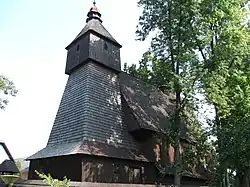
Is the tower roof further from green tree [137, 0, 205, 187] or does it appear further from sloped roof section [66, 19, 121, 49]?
green tree [137, 0, 205, 187]

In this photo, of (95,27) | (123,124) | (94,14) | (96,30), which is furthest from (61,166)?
(94,14)

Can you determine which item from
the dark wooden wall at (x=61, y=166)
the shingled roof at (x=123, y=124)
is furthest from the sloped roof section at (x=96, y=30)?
the dark wooden wall at (x=61, y=166)

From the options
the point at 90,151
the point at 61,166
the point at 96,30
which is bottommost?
the point at 61,166

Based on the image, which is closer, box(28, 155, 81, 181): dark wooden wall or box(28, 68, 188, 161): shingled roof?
box(28, 155, 81, 181): dark wooden wall

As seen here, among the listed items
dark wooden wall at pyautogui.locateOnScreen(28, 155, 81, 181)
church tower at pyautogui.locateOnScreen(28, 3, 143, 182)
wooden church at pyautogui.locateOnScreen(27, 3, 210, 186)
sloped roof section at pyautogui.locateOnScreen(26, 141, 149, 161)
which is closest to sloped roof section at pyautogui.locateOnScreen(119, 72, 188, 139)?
wooden church at pyautogui.locateOnScreen(27, 3, 210, 186)

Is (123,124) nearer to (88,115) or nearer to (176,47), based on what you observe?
(88,115)

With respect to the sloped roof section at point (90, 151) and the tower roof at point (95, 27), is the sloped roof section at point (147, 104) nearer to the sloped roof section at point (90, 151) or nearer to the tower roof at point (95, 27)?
the sloped roof section at point (90, 151)

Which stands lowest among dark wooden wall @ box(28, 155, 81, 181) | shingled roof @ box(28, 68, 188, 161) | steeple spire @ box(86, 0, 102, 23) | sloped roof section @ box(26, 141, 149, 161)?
dark wooden wall @ box(28, 155, 81, 181)

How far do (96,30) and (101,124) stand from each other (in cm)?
796

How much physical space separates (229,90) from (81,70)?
35.4ft

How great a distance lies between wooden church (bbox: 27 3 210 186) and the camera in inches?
655

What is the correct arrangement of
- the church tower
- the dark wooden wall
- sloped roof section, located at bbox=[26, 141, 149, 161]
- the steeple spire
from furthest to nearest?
the steeple spire, the church tower, the dark wooden wall, sloped roof section, located at bbox=[26, 141, 149, 161]

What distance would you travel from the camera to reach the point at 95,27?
73.9 feet

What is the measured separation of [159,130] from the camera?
1966 cm
